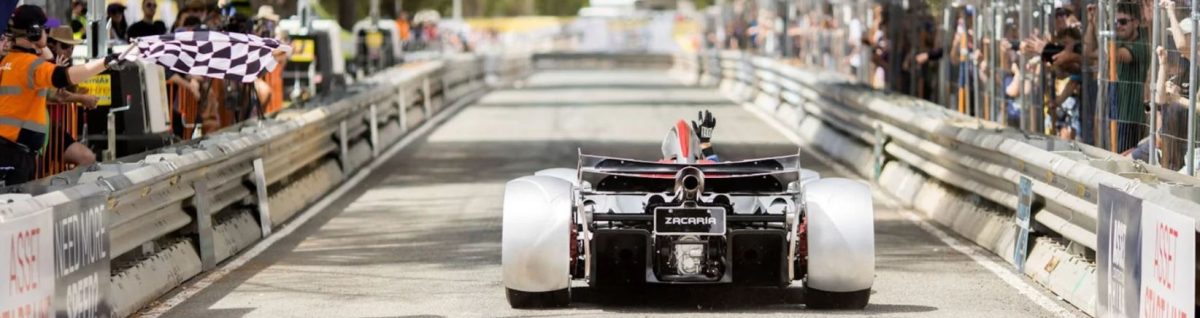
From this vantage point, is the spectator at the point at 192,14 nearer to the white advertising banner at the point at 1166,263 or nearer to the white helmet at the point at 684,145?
the white helmet at the point at 684,145

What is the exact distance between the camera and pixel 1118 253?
10531 mm

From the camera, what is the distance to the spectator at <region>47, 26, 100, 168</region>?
1424 centimetres

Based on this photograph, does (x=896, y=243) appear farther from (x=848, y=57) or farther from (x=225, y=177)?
(x=848, y=57)

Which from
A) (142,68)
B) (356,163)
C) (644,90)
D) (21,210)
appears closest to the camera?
(21,210)

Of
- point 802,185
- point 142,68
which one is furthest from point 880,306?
point 142,68

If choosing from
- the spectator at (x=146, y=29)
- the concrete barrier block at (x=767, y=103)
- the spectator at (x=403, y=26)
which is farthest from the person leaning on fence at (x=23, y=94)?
the spectator at (x=403, y=26)

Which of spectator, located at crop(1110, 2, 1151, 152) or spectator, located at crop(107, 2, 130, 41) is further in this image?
spectator, located at crop(107, 2, 130, 41)

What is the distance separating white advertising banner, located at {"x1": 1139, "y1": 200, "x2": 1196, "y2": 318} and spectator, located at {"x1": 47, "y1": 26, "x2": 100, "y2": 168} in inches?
266

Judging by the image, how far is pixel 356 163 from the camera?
23500 millimetres

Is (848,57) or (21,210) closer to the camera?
(21,210)

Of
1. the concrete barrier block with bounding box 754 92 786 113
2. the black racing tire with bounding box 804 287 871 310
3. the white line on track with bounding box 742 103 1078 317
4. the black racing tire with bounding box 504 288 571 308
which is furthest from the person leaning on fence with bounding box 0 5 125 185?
the concrete barrier block with bounding box 754 92 786 113

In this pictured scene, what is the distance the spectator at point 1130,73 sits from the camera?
13969 mm

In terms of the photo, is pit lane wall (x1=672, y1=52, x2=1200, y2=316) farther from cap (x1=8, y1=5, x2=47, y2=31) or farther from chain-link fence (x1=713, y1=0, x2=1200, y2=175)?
cap (x1=8, y1=5, x2=47, y2=31)

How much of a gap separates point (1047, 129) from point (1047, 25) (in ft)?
2.84
